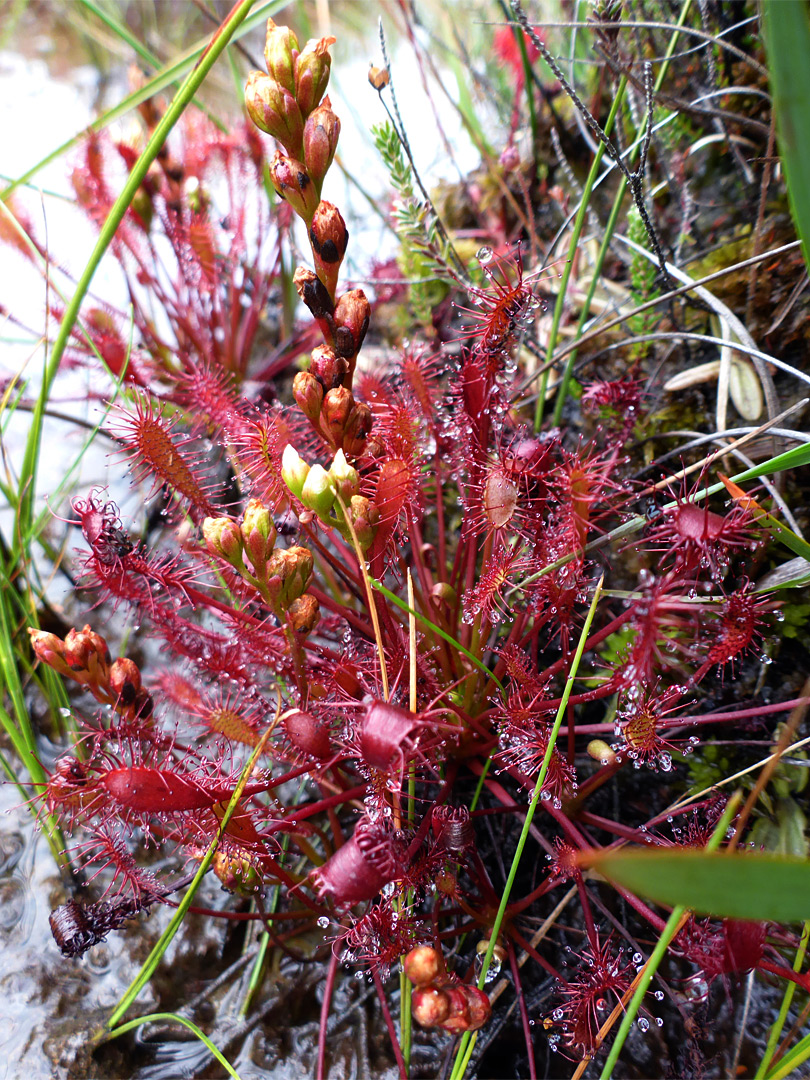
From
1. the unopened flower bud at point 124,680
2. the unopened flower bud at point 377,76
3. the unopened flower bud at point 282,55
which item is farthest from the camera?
the unopened flower bud at point 377,76

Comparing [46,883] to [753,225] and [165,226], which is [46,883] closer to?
[165,226]

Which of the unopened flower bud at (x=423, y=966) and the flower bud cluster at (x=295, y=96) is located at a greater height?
the flower bud cluster at (x=295, y=96)

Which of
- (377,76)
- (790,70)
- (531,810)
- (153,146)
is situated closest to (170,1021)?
(531,810)

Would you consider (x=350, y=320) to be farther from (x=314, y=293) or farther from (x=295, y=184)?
(x=295, y=184)

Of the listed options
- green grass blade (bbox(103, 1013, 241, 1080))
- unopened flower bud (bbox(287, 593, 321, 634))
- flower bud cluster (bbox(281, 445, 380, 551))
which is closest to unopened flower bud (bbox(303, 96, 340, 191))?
flower bud cluster (bbox(281, 445, 380, 551))

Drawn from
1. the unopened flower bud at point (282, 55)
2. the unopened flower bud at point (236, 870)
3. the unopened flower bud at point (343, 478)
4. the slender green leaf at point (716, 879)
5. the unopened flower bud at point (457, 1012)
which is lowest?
the unopened flower bud at point (457, 1012)

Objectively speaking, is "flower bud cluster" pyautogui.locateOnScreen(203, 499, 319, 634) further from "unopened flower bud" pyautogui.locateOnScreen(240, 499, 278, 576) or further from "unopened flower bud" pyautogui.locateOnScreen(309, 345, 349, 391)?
"unopened flower bud" pyautogui.locateOnScreen(309, 345, 349, 391)

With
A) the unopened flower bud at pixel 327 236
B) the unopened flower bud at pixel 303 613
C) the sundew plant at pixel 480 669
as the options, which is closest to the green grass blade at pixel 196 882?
the sundew plant at pixel 480 669

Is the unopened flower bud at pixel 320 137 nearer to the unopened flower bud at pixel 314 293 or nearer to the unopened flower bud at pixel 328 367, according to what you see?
the unopened flower bud at pixel 314 293

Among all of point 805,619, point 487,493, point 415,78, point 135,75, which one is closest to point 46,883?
point 487,493
